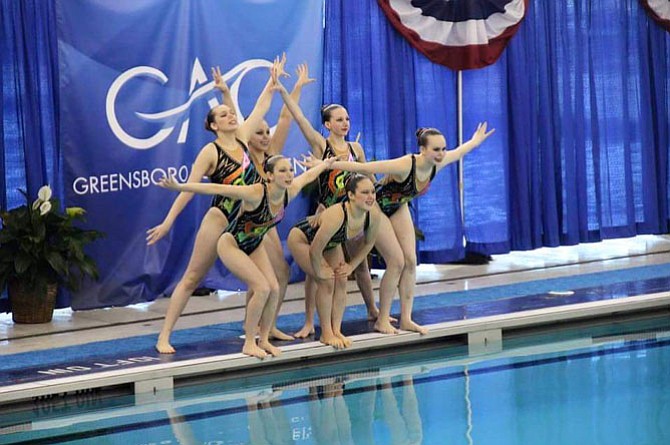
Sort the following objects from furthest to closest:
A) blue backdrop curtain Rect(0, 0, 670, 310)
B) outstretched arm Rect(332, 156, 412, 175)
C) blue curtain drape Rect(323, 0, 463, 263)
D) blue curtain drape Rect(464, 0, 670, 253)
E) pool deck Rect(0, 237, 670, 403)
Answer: blue curtain drape Rect(464, 0, 670, 253), blue backdrop curtain Rect(0, 0, 670, 310), blue curtain drape Rect(323, 0, 463, 263), outstretched arm Rect(332, 156, 412, 175), pool deck Rect(0, 237, 670, 403)

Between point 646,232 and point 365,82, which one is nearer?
point 365,82

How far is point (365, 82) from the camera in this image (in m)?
Result: 10.8

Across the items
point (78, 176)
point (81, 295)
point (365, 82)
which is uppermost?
point (365, 82)

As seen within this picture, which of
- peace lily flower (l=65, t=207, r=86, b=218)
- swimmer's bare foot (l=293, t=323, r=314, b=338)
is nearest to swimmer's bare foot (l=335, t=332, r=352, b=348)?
swimmer's bare foot (l=293, t=323, r=314, b=338)

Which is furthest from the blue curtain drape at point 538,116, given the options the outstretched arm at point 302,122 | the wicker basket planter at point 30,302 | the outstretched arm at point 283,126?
the wicker basket planter at point 30,302

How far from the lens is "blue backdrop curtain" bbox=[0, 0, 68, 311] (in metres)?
9.17

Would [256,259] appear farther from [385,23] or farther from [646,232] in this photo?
[646,232]

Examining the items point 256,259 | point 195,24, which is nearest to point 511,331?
point 256,259

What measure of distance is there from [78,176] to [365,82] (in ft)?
8.92

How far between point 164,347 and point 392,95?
3969 mm

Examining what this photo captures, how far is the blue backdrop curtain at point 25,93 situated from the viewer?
9172 millimetres

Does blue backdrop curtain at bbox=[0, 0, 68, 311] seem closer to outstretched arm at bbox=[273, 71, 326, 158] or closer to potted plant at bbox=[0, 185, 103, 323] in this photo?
potted plant at bbox=[0, 185, 103, 323]

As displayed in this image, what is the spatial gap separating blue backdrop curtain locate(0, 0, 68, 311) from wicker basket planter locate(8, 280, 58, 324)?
0.73 ft

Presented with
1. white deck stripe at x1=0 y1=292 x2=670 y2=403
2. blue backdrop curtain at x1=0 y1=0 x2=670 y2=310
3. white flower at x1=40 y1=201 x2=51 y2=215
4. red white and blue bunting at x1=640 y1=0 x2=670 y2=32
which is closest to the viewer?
white deck stripe at x1=0 y1=292 x2=670 y2=403
